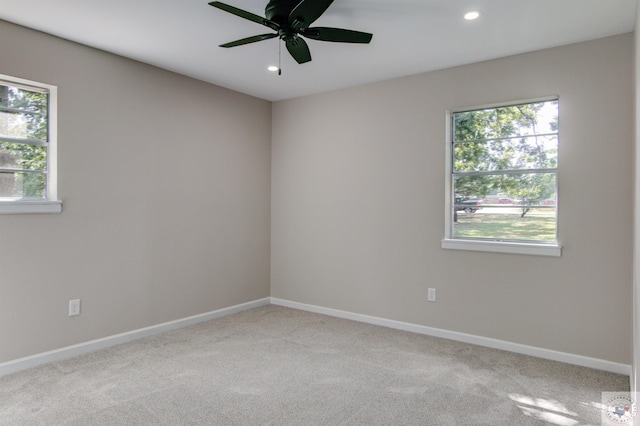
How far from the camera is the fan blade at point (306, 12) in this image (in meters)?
2.16

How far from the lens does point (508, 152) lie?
3648 millimetres

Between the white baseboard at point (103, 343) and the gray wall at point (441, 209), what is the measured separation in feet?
3.20

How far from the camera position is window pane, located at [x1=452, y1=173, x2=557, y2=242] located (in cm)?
348

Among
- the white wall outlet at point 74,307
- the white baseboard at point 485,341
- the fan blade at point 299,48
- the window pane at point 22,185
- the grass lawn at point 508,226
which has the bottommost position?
the white baseboard at point 485,341

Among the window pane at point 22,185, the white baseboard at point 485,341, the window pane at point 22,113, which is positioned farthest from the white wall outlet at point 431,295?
the window pane at point 22,113

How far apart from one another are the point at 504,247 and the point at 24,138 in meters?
3.96

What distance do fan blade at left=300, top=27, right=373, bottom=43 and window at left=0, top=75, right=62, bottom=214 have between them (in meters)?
2.16

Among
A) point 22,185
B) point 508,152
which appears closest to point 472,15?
point 508,152

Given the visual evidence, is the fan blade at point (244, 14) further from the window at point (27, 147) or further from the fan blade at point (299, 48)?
the window at point (27, 147)

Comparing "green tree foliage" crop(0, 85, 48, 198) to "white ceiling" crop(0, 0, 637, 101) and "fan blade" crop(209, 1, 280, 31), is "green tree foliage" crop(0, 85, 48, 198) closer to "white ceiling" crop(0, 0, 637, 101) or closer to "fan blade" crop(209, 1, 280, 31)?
"white ceiling" crop(0, 0, 637, 101)

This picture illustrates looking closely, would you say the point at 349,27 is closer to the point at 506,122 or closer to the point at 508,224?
the point at 506,122

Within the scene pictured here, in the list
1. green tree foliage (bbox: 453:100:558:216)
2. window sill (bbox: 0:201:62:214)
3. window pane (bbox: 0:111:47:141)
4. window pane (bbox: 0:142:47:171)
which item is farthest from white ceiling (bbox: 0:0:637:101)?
window sill (bbox: 0:201:62:214)

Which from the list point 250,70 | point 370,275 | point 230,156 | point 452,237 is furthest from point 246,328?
point 250,70

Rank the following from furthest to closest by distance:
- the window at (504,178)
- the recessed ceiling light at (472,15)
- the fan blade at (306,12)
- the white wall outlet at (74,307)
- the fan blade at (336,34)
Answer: the window at (504,178) < the white wall outlet at (74,307) < the recessed ceiling light at (472,15) < the fan blade at (336,34) < the fan blade at (306,12)
